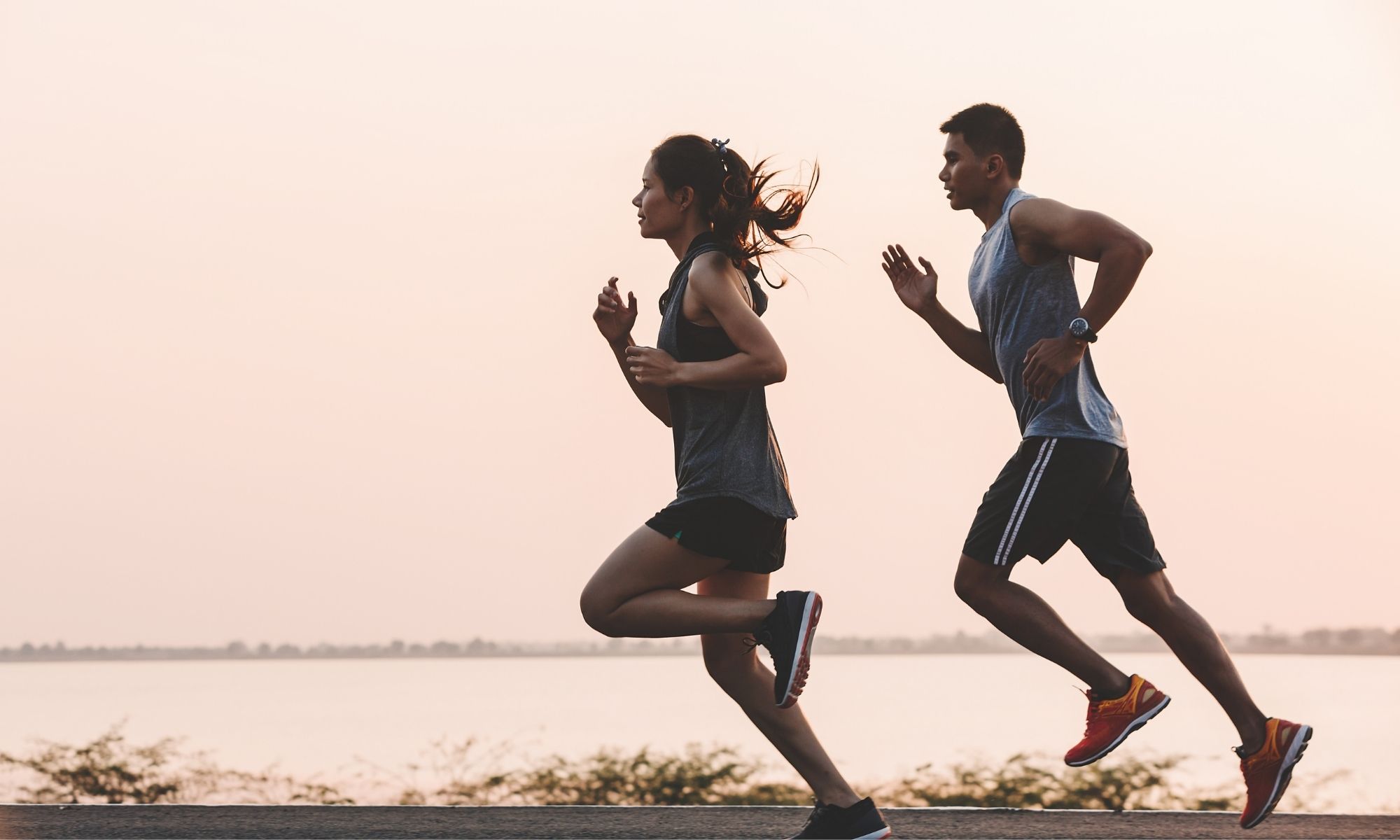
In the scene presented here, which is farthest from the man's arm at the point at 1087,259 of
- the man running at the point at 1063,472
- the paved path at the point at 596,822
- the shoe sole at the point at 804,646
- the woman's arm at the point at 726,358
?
the paved path at the point at 596,822

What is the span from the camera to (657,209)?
4.04 metres

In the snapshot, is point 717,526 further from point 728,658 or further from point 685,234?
point 685,234

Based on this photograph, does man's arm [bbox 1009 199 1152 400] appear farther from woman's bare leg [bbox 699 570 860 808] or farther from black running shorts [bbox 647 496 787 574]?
woman's bare leg [bbox 699 570 860 808]

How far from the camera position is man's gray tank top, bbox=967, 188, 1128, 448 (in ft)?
12.5

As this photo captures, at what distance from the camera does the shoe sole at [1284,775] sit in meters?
3.90

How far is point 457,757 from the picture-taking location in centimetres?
670

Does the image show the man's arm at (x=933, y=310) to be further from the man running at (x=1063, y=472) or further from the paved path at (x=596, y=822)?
the paved path at (x=596, y=822)

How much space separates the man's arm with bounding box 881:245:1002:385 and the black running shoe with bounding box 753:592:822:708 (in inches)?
39.4

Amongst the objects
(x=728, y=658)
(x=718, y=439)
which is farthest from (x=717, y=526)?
(x=728, y=658)

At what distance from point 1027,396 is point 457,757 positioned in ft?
13.0

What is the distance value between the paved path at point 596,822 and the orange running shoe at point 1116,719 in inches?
34.5

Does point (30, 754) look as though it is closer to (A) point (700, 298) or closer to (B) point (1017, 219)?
(A) point (700, 298)

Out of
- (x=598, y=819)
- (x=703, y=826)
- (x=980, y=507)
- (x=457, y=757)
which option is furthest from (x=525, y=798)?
(x=980, y=507)

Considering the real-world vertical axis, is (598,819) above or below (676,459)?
below
